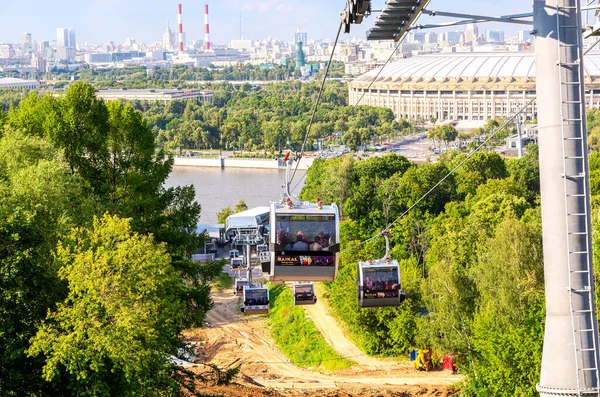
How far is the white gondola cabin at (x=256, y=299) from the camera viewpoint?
62.2 feet

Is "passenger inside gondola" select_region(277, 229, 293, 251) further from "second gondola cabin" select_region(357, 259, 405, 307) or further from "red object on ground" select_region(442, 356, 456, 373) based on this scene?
"red object on ground" select_region(442, 356, 456, 373)

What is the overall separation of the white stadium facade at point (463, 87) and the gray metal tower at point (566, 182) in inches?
2563

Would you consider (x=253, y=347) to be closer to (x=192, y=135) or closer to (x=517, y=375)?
(x=517, y=375)

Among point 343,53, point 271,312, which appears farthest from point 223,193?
point 343,53

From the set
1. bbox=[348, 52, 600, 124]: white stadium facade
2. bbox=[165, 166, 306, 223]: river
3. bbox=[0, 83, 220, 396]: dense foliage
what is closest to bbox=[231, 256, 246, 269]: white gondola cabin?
bbox=[165, 166, 306, 223]: river

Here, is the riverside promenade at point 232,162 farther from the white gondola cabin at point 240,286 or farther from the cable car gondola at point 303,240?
the cable car gondola at point 303,240

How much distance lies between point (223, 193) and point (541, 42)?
41332 mm

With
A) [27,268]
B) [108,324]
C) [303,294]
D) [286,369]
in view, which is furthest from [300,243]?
[303,294]

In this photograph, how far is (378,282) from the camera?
40.0 ft

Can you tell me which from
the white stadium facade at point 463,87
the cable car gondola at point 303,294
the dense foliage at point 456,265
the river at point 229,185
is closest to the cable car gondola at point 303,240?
the dense foliage at point 456,265

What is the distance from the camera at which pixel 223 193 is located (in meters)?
45.8

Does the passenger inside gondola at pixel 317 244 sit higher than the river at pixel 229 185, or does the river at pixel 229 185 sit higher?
the river at pixel 229 185

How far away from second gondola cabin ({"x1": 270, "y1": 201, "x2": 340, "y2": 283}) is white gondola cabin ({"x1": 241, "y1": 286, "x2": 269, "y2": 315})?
354 inches

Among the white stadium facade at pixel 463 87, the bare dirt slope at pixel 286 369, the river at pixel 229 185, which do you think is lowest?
the bare dirt slope at pixel 286 369
